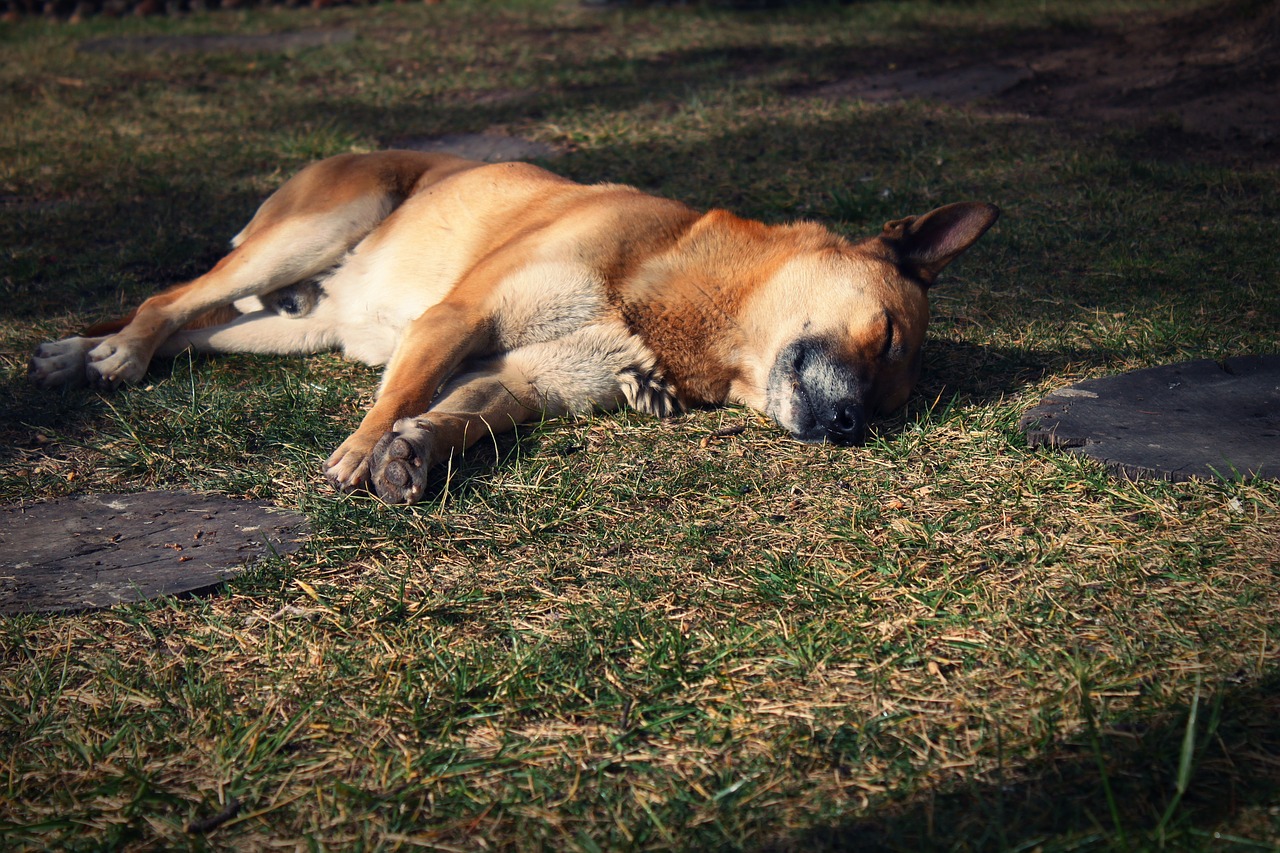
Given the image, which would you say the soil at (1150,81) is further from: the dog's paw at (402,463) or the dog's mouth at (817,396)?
the dog's paw at (402,463)

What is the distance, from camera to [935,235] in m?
3.83

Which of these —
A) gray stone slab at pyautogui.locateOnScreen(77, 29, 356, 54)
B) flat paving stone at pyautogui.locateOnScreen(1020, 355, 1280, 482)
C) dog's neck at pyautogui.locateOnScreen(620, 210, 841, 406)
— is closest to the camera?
flat paving stone at pyautogui.locateOnScreen(1020, 355, 1280, 482)

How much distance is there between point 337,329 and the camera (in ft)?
14.2

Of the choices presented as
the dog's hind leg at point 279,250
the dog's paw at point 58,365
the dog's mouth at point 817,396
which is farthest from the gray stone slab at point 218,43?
the dog's mouth at point 817,396

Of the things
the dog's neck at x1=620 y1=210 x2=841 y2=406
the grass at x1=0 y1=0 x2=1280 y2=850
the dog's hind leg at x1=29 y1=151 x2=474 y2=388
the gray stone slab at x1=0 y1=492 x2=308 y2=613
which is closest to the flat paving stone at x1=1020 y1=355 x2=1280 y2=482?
the grass at x1=0 y1=0 x2=1280 y2=850

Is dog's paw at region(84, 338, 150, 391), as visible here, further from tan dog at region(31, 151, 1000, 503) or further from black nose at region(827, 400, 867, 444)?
black nose at region(827, 400, 867, 444)

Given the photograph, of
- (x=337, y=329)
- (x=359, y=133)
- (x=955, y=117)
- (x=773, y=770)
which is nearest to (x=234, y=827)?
(x=773, y=770)

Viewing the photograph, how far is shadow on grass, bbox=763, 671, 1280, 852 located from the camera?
1.76 m

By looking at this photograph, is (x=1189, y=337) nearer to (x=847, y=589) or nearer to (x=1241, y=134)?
(x=847, y=589)

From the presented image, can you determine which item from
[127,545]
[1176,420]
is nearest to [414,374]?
[127,545]

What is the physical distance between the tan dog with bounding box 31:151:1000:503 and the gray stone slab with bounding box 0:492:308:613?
0.34 m

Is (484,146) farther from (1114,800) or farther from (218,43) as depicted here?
(1114,800)

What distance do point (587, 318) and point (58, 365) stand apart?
2.13 m

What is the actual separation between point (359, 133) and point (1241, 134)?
5.96 metres
